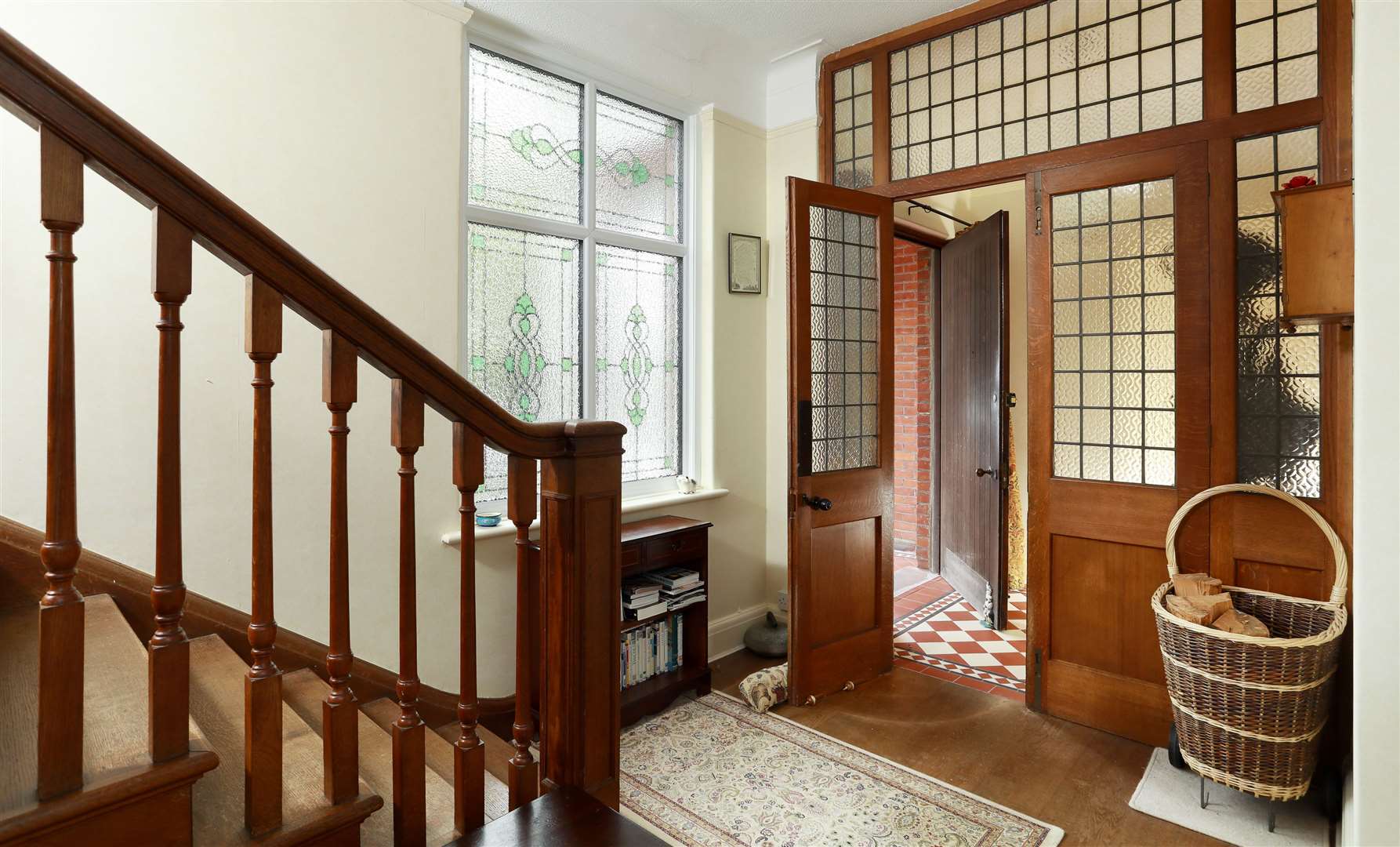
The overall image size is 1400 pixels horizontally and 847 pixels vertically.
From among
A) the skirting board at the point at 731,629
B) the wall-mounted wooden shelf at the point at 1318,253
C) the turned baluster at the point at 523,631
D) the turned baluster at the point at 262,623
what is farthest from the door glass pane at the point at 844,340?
the turned baluster at the point at 262,623

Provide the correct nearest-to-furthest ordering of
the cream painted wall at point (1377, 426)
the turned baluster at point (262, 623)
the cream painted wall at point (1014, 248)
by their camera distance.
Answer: the turned baluster at point (262, 623) → the cream painted wall at point (1377, 426) → the cream painted wall at point (1014, 248)

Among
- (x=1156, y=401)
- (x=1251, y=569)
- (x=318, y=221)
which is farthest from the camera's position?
(x=1156, y=401)

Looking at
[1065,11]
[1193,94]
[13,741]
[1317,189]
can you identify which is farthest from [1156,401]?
[13,741]

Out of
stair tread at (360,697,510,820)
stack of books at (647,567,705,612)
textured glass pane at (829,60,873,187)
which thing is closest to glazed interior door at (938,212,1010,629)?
textured glass pane at (829,60,873,187)

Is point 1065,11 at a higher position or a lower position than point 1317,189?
higher

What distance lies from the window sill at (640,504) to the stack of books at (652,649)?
0.50 m

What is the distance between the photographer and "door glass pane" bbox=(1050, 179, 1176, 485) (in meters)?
2.70

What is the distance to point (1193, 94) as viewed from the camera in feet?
8.68

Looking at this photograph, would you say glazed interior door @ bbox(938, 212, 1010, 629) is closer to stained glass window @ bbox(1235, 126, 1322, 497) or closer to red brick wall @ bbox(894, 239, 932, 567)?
red brick wall @ bbox(894, 239, 932, 567)

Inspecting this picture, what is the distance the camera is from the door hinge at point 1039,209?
2.96 m

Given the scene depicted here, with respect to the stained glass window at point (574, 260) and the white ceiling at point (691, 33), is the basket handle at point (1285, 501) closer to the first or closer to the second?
the stained glass window at point (574, 260)

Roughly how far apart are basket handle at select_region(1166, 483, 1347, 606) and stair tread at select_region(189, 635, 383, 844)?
102 inches

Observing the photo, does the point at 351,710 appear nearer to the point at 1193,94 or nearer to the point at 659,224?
the point at 659,224

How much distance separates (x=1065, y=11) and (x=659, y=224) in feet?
6.22
